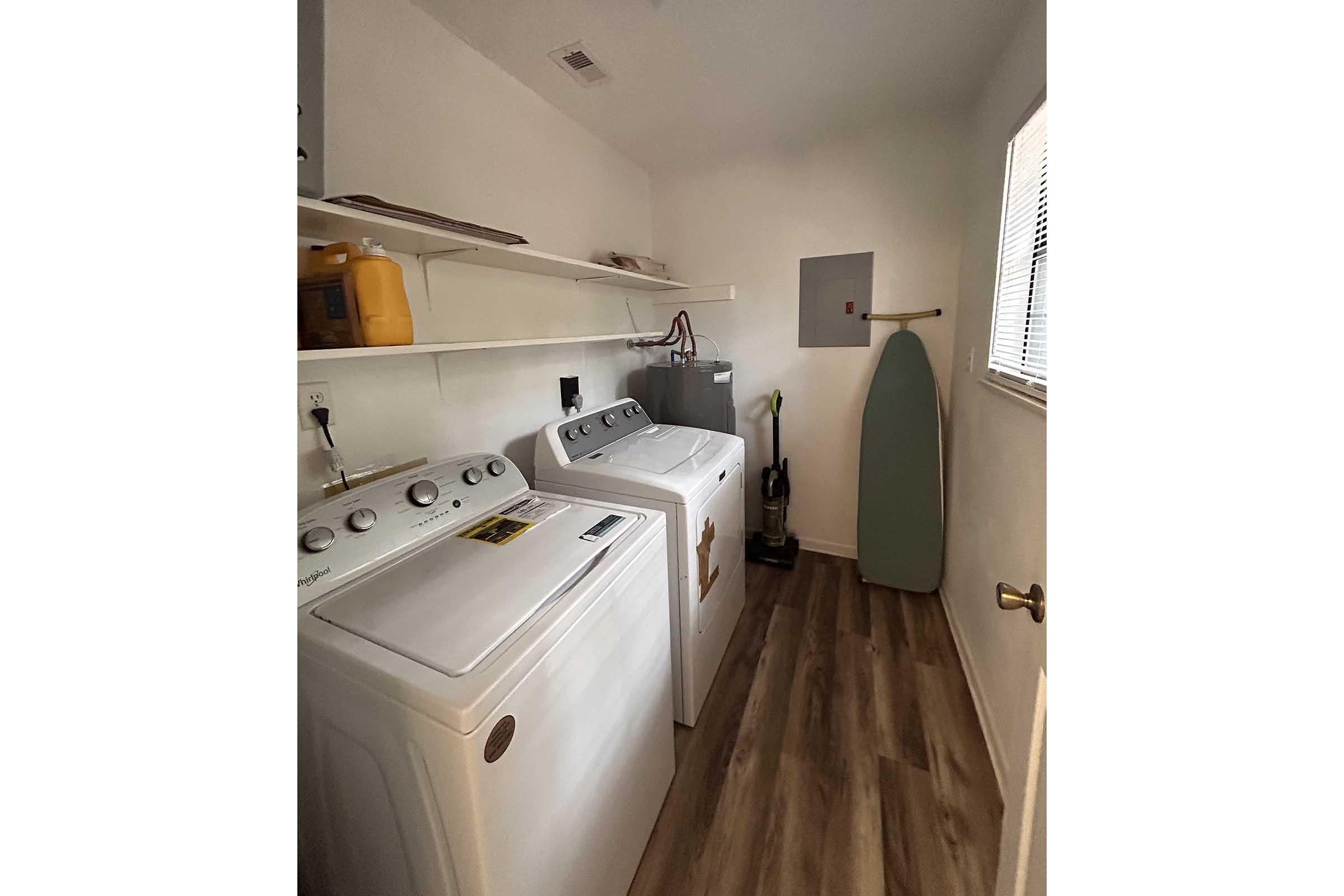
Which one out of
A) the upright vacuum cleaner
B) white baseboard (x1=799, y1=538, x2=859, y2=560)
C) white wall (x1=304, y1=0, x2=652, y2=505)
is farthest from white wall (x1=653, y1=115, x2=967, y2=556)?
white wall (x1=304, y1=0, x2=652, y2=505)

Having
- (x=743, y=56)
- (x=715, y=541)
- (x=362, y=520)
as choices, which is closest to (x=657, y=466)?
(x=715, y=541)

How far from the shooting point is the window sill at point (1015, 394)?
123 centimetres

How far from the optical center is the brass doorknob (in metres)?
0.66

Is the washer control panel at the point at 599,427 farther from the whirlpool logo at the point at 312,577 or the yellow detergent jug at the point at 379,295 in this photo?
the whirlpool logo at the point at 312,577

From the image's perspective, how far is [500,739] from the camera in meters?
0.79

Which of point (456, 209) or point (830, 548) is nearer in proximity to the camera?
point (456, 209)

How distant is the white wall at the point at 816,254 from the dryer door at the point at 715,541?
89 cm

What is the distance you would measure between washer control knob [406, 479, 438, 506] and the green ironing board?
7.13ft

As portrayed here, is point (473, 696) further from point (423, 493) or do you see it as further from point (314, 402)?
point (314, 402)

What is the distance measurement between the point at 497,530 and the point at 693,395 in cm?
147
